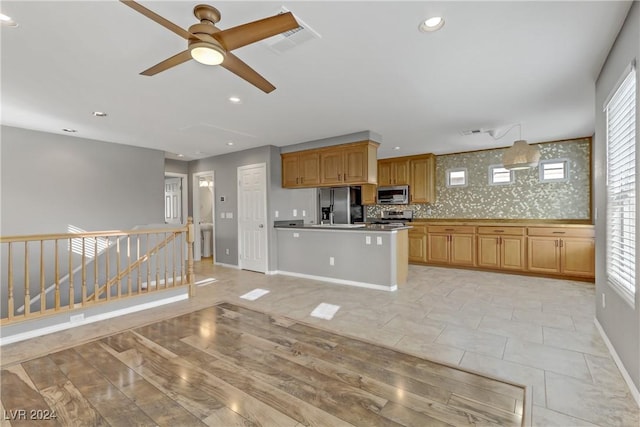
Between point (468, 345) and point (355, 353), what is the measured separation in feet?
3.38

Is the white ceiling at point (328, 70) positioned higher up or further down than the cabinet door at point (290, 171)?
higher up

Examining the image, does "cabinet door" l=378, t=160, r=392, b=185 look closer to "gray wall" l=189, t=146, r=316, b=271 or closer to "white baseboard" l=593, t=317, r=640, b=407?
"gray wall" l=189, t=146, r=316, b=271

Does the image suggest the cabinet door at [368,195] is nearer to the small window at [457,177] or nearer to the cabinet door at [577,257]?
the small window at [457,177]

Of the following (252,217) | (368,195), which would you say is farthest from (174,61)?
(368,195)

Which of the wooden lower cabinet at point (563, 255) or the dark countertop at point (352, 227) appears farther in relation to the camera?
the wooden lower cabinet at point (563, 255)

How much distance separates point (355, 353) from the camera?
97.3 inches

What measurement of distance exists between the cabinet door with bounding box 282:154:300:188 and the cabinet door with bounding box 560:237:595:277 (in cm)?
470

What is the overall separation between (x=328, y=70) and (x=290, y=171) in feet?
10.4

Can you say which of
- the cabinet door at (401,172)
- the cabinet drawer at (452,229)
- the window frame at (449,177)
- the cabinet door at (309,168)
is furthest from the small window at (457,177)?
the cabinet door at (309,168)

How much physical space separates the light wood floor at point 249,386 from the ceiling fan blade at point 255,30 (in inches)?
87.4

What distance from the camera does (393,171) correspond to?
701 cm

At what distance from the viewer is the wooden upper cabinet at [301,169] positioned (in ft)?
17.4

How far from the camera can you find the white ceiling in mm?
1877

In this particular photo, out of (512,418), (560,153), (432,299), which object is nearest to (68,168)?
(432,299)
